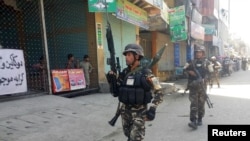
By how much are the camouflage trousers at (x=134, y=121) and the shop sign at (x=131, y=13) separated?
6.71m

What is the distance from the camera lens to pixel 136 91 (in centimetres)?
378

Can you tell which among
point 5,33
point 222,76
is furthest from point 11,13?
point 222,76

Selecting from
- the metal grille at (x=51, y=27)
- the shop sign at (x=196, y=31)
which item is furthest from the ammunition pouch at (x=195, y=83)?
the shop sign at (x=196, y=31)

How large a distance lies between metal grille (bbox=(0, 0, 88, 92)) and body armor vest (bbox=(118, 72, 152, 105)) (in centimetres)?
760

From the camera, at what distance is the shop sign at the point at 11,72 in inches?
272

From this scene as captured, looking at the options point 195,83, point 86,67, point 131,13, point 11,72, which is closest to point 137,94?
point 195,83

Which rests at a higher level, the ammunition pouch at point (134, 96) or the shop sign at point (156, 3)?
the shop sign at point (156, 3)

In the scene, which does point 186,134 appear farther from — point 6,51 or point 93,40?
point 93,40

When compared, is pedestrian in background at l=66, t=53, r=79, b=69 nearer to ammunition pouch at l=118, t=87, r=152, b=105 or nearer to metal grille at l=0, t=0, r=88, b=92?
metal grille at l=0, t=0, r=88, b=92

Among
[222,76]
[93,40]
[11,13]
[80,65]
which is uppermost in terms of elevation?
[11,13]

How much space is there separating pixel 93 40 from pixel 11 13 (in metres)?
3.35

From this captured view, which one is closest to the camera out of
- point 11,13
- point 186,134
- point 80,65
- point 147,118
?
point 147,118

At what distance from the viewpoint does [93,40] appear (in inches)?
436

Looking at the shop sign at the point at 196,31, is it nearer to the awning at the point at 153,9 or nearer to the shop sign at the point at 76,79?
the awning at the point at 153,9
